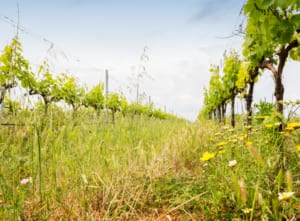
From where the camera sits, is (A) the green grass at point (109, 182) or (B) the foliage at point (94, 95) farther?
(B) the foliage at point (94, 95)

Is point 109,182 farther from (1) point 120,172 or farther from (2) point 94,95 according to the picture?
(2) point 94,95

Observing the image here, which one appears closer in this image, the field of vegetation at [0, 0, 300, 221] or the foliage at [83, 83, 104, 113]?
the field of vegetation at [0, 0, 300, 221]

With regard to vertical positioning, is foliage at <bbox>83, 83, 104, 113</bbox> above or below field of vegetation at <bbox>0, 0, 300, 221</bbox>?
above

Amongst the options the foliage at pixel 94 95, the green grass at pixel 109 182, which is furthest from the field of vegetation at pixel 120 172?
the foliage at pixel 94 95

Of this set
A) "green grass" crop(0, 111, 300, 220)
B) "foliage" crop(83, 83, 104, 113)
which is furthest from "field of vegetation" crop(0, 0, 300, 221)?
"foliage" crop(83, 83, 104, 113)

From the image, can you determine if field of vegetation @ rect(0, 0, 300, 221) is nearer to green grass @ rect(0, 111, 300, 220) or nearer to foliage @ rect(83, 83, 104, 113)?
green grass @ rect(0, 111, 300, 220)

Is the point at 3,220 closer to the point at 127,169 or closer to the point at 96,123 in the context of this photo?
the point at 127,169

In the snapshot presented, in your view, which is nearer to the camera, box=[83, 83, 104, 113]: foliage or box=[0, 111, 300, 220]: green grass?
box=[0, 111, 300, 220]: green grass

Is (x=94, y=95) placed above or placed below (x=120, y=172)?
above

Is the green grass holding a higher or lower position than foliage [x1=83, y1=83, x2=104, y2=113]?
lower

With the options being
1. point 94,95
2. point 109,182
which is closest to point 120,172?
point 109,182

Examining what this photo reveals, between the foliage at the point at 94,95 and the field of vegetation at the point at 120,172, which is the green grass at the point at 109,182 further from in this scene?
the foliage at the point at 94,95

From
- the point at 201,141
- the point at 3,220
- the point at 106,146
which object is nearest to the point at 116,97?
the point at 201,141

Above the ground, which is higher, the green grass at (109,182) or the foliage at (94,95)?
the foliage at (94,95)
